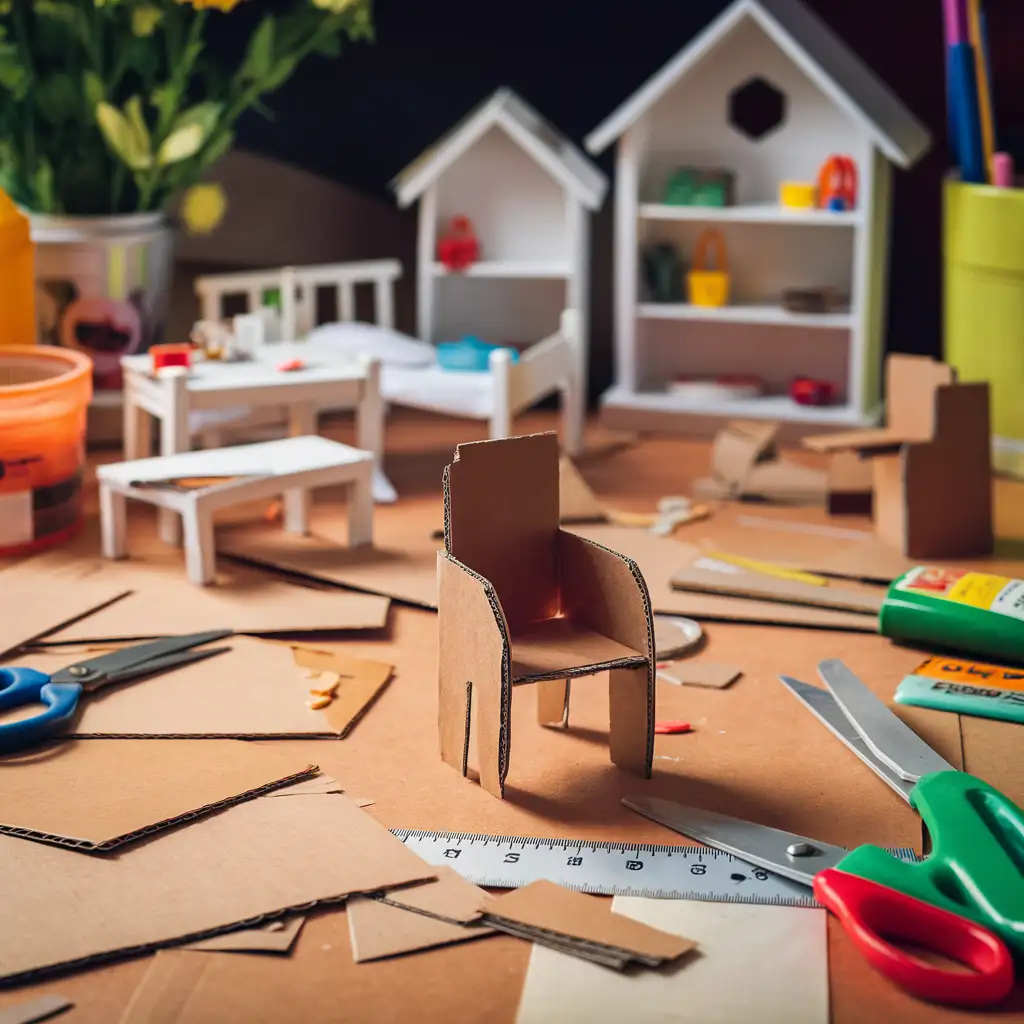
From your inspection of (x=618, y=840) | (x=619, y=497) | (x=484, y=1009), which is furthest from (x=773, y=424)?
(x=484, y=1009)

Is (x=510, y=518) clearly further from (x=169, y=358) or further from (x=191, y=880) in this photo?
(x=169, y=358)

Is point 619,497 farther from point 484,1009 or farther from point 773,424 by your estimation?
point 484,1009

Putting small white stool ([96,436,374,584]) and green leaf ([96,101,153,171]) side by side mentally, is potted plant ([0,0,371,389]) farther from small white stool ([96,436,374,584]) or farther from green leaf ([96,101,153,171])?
small white stool ([96,436,374,584])

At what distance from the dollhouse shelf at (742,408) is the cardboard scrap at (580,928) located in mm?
1489

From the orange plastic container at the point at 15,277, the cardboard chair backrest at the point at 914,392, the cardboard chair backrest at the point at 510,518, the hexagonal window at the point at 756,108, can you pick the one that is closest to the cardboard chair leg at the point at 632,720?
the cardboard chair backrest at the point at 510,518

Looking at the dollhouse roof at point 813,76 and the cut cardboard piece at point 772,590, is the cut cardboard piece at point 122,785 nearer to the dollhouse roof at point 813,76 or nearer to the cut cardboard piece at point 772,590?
the cut cardboard piece at point 772,590

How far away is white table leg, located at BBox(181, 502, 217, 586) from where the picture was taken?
5.77 ft

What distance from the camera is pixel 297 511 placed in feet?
6.50

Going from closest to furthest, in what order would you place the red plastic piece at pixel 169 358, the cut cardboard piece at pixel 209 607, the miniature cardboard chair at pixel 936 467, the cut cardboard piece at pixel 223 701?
the cut cardboard piece at pixel 223 701
the cut cardboard piece at pixel 209 607
the miniature cardboard chair at pixel 936 467
the red plastic piece at pixel 169 358

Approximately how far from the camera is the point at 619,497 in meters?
2.19

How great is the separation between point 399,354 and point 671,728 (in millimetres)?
1071

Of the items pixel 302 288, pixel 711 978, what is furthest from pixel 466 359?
pixel 711 978

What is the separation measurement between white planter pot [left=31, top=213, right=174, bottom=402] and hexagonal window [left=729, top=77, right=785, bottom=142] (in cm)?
101

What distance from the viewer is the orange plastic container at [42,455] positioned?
1844mm
